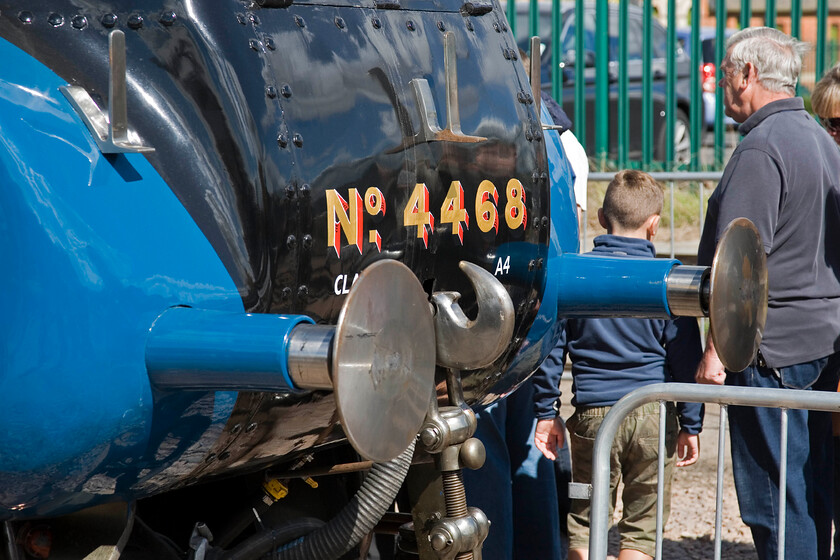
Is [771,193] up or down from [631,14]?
down

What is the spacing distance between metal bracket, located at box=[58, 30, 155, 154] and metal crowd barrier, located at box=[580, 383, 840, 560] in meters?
1.51

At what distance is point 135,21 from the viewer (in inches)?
74.3

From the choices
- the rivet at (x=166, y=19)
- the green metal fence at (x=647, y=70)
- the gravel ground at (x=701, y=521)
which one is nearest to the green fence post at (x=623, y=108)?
the green metal fence at (x=647, y=70)

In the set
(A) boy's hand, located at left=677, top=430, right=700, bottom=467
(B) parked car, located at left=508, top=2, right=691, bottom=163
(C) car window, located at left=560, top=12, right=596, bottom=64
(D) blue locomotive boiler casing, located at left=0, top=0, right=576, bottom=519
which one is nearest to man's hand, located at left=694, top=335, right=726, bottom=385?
(A) boy's hand, located at left=677, top=430, right=700, bottom=467

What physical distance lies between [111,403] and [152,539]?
0.60m

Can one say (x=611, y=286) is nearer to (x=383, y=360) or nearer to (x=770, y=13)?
(x=383, y=360)

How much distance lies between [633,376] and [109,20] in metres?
2.31

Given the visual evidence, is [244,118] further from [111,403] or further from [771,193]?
[771,193]

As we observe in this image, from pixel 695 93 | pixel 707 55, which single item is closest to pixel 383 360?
pixel 695 93

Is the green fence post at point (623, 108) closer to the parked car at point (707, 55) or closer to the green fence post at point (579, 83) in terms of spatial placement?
the green fence post at point (579, 83)

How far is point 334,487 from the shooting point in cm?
274

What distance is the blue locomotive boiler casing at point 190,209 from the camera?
1.68 meters

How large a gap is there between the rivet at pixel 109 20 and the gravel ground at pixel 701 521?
10.1 feet

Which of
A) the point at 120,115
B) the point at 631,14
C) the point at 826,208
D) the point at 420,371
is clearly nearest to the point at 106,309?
the point at 120,115
